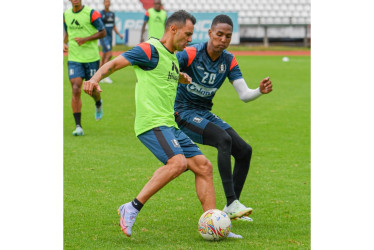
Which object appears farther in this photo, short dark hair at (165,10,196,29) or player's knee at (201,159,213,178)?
player's knee at (201,159,213,178)

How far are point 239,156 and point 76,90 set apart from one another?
5.90 meters

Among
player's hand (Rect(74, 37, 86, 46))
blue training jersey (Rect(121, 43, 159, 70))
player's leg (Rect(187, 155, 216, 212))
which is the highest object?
blue training jersey (Rect(121, 43, 159, 70))

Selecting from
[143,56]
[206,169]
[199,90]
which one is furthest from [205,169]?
[143,56]

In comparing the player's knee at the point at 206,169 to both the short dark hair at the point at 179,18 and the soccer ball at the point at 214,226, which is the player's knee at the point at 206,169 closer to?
the soccer ball at the point at 214,226

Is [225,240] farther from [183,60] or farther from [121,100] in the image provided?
[121,100]

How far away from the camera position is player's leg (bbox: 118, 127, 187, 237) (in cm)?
589

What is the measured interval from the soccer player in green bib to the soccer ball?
186 millimetres

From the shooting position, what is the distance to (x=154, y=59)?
19.8 ft

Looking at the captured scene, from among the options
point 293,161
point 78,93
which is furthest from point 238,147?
point 78,93

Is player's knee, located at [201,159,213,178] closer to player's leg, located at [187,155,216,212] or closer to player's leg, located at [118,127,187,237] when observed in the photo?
player's leg, located at [187,155,216,212]

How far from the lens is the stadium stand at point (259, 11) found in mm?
39188

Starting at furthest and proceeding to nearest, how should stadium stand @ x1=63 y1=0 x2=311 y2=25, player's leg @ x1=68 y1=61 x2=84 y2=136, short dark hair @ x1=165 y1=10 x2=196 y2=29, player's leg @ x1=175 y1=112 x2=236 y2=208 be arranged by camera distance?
stadium stand @ x1=63 y1=0 x2=311 y2=25 < player's leg @ x1=68 y1=61 x2=84 y2=136 < player's leg @ x1=175 y1=112 x2=236 y2=208 < short dark hair @ x1=165 y1=10 x2=196 y2=29

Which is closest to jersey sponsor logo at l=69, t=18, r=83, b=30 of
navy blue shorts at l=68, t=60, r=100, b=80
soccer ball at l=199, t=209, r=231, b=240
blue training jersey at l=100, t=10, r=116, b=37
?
navy blue shorts at l=68, t=60, r=100, b=80

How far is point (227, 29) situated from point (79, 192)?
2.75 metres
